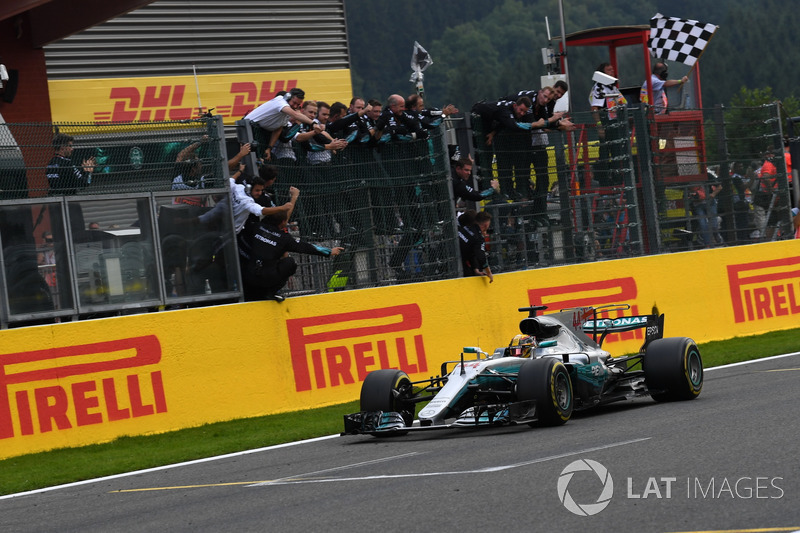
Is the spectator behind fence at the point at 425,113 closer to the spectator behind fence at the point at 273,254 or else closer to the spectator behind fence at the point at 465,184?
the spectator behind fence at the point at 465,184

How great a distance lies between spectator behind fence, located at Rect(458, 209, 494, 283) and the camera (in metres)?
14.8

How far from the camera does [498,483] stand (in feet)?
24.4

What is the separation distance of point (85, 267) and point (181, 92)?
11.1 meters

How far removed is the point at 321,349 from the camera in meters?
13.2

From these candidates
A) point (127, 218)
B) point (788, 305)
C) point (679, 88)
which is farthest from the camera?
point (679, 88)

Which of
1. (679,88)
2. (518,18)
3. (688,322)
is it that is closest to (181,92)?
(679,88)

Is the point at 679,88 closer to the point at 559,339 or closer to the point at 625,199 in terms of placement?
the point at 625,199

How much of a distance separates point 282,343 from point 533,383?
3.90 m

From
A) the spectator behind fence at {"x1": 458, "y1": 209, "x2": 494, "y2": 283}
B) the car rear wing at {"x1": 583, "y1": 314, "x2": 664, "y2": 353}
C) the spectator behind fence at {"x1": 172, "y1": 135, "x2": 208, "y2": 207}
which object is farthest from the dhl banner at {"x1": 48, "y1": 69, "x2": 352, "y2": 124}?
the car rear wing at {"x1": 583, "y1": 314, "x2": 664, "y2": 353}

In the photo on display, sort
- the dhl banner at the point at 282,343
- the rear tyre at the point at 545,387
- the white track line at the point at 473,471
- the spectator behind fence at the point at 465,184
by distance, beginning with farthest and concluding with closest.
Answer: the spectator behind fence at the point at 465,184 → the dhl banner at the point at 282,343 → the rear tyre at the point at 545,387 → the white track line at the point at 473,471

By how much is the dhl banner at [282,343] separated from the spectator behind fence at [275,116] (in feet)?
6.11

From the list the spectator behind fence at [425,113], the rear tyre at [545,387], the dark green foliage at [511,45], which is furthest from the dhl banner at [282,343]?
the dark green foliage at [511,45]

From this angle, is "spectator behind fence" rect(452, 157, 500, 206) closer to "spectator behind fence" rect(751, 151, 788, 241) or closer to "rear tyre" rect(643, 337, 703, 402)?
"rear tyre" rect(643, 337, 703, 402)

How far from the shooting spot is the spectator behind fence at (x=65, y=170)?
465 inches
